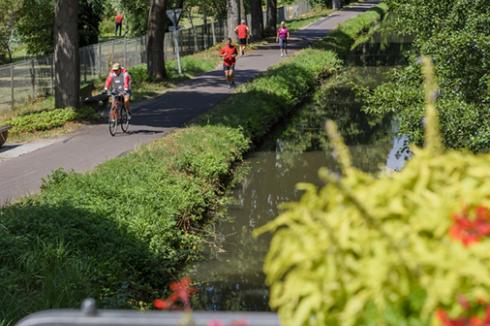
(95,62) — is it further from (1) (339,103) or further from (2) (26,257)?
(2) (26,257)

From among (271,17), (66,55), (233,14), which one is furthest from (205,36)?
(66,55)

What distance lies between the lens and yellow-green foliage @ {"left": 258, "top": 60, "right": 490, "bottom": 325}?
2.10 metres

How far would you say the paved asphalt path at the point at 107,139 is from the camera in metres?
14.0

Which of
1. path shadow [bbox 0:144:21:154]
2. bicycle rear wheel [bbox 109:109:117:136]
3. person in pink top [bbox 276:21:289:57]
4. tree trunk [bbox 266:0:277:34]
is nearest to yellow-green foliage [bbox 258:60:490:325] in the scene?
path shadow [bbox 0:144:21:154]

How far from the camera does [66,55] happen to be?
Answer: 64.2 feet

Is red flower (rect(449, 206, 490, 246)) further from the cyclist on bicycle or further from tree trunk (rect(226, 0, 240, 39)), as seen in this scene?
A: tree trunk (rect(226, 0, 240, 39))

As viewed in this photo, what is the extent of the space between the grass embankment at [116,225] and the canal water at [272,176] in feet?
1.61

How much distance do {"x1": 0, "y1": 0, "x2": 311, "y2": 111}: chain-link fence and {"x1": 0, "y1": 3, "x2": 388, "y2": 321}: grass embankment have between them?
24.7 feet

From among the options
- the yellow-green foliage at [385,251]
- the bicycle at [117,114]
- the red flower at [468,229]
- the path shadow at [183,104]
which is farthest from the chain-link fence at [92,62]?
the red flower at [468,229]

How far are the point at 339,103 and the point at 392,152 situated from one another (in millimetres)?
7415

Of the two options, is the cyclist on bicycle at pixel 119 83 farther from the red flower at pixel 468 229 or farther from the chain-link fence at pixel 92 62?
the red flower at pixel 468 229

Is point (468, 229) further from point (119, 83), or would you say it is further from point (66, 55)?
point (66, 55)

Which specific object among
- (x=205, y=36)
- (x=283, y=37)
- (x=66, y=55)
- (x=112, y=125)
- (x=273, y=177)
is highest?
(x=205, y=36)

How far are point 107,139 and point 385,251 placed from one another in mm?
15749
